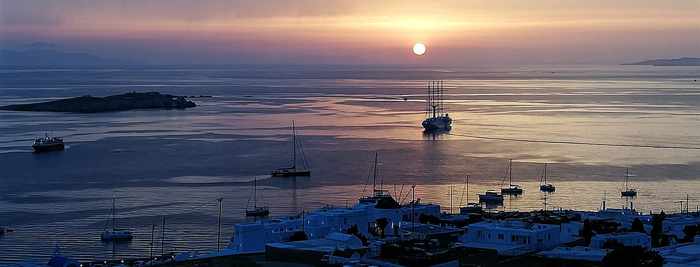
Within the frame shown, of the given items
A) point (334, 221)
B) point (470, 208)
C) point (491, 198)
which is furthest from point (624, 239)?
point (491, 198)

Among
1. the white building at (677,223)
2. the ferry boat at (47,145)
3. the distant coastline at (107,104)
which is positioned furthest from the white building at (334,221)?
the distant coastline at (107,104)

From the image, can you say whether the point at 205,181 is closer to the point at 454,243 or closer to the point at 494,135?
the point at 454,243

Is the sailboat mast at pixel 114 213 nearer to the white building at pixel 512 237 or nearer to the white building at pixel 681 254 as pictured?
the white building at pixel 512 237

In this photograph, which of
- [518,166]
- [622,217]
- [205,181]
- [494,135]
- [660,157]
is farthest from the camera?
[494,135]

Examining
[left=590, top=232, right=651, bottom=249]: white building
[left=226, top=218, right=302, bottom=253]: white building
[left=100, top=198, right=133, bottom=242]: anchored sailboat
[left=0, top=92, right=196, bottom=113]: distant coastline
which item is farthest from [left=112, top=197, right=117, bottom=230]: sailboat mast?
[left=0, top=92, right=196, bottom=113]: distant coastline

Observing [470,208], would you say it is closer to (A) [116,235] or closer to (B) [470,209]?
(B) [470,209]

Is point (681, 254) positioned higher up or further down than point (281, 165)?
further down

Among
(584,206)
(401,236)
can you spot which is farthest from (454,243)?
(584,206)
